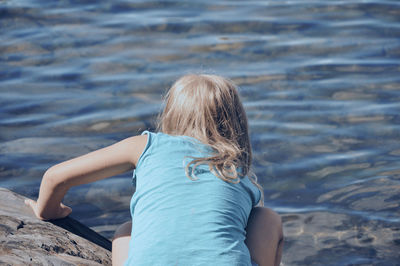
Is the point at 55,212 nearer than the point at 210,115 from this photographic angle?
No

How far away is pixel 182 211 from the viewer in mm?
2398

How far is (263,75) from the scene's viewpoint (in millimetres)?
6164

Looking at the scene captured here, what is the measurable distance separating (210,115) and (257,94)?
3.06m

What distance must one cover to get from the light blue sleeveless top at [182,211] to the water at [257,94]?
1311 millimetres

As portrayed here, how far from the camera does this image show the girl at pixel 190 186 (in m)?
2.36

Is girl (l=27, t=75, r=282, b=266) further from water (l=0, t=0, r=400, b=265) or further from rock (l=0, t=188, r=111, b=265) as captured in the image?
water (l=0, t=0, r=400, b=265)

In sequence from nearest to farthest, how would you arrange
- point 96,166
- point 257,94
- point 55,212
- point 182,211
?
point 182,211 < point 96,166 < point 55,212 < point 257,94

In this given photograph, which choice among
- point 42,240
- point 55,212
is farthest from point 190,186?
point 55,212

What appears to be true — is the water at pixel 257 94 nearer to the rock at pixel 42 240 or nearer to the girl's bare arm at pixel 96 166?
the rock at pixel 42 240

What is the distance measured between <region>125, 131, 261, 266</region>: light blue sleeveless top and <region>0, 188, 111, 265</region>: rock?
16.4 inches

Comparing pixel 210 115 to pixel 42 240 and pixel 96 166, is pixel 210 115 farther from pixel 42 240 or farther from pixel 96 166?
pixel 42 240

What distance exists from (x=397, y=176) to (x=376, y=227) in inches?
26.9

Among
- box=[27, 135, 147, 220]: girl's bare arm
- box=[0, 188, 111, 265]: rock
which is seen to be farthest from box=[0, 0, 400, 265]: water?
box=[27, 135, 147, 220]: girl's bare arm

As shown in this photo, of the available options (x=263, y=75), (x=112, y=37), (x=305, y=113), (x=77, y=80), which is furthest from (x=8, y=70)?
(x=305, y=113)
